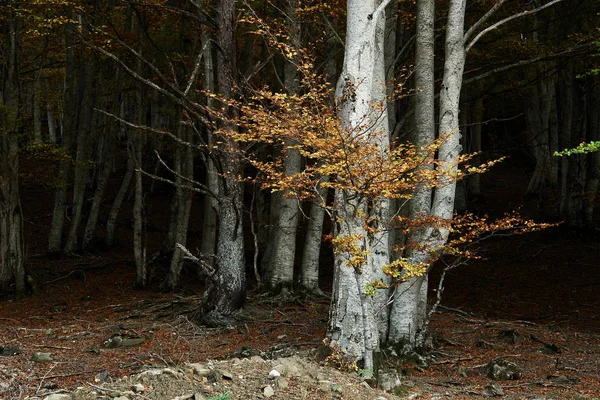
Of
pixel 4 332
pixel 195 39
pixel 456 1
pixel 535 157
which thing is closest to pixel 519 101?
pixel 535 157

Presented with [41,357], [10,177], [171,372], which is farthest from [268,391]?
[10,177]

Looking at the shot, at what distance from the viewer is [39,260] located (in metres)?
18.3

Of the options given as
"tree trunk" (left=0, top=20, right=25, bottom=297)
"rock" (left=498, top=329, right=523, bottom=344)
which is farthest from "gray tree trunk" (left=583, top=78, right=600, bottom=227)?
"tree trunk" (left=0, top=20, right=25, bottom=297)

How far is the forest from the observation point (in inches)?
309

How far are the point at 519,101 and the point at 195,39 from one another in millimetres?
20547

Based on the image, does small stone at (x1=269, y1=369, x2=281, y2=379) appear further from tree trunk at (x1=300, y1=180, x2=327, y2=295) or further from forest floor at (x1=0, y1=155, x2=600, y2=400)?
tree trunk at (x1=300, y1=180, x2=327, y2=295)

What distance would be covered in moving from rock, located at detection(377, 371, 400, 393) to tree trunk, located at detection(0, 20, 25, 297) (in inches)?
398

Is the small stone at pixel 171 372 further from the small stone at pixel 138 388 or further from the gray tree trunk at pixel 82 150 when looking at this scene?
the gray tree trunk at pixel 82 150

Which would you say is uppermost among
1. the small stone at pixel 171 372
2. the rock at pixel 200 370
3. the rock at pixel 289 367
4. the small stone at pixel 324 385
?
the small stone at pixel 171 372

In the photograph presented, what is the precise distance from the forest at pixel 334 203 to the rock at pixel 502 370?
0.21 ft

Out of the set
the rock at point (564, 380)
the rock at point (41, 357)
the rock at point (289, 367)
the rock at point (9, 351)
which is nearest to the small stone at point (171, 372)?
the rock at point (289, 367)

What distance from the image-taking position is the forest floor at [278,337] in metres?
6.40

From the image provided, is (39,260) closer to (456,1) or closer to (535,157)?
(456,1)

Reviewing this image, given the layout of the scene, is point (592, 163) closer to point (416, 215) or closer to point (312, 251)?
point (312, 251)
